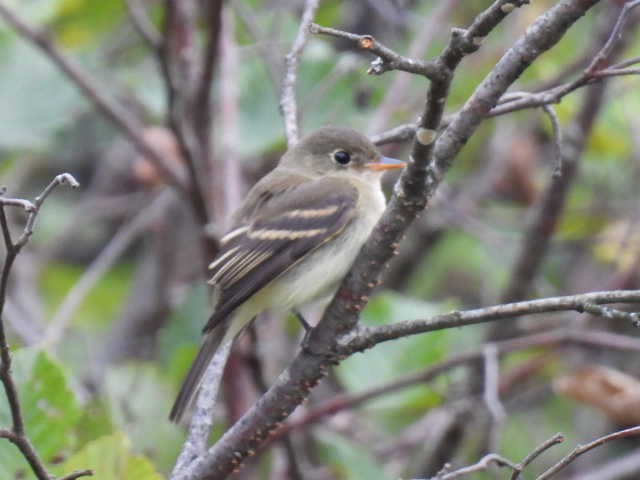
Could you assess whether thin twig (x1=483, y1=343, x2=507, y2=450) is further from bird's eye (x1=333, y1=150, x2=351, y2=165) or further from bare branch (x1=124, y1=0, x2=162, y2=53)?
bare branch (x1=124, y1=0, x2=162, y2=53)

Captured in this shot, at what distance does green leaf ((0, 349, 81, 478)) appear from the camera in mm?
2594

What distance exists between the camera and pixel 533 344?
4176mm

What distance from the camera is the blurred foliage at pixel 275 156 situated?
4.23 metres

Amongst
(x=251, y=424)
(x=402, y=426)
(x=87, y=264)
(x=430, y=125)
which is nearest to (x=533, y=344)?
(x=402, y=426)

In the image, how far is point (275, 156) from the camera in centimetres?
555

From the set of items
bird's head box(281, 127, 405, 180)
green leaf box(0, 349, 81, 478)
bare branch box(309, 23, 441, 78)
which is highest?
bird's head box(281, 127, 405, 180)

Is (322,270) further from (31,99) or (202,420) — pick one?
(31,99)

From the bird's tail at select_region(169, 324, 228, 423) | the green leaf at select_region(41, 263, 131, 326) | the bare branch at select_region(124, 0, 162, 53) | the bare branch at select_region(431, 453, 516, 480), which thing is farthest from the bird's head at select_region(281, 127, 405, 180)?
the green leaf at select_region(41, 263, 131, 326)

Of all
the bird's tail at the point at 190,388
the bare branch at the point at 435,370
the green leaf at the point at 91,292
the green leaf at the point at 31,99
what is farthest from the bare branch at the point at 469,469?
the green leaf at the point at 91,292

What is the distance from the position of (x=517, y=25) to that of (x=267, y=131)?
1.51 metres

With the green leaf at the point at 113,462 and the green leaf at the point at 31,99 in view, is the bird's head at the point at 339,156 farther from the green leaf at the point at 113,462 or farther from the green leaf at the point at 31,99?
the green leaf at the point at 113,462

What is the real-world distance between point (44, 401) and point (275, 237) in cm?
102

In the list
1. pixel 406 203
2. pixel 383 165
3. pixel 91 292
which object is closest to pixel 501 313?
pixel 406 203

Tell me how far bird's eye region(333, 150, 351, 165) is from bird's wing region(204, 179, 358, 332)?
28cm
